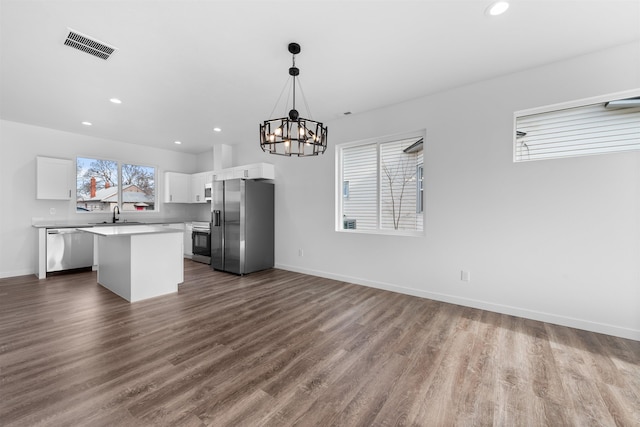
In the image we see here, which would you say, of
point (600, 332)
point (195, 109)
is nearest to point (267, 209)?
point (195, 109)

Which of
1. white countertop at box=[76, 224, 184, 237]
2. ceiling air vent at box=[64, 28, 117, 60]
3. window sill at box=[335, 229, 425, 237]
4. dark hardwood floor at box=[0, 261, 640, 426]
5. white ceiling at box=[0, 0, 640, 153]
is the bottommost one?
dark hardwood floor at box=[0, 261, 640, 426]

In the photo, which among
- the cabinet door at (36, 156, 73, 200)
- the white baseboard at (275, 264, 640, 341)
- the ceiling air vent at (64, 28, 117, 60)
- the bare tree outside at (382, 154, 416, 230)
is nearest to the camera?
the ceiling air vent at (64, 28, 117, 60)

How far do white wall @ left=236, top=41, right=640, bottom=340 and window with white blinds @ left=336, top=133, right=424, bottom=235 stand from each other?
217 millimetres

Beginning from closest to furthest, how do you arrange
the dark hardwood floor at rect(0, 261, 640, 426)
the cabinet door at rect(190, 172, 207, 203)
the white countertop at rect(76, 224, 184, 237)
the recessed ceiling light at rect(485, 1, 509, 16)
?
1. the dark hardwood floor at rect(0, 261, 640, 426)
2. the recessed ceiling light at rect(485, 1, 509, 16)
3. the white countertop at rect(76, 224, 184, 237)
4. the cabinet door at rect(190, 172, 207, 203)

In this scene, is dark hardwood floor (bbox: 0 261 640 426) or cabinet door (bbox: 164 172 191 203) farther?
cabinet door (bbox: 164 172 191 203)

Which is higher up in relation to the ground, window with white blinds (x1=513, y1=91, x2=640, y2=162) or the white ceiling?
the white ceiling

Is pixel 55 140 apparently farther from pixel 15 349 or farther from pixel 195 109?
pixel 15 349

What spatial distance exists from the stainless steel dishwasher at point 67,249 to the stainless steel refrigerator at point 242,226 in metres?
2.40

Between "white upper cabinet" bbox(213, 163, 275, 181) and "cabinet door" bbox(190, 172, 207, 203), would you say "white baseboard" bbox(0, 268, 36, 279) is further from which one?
"white upper cabinet" bbox(213, 163, 275, 181)

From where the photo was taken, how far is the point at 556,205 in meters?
2.85

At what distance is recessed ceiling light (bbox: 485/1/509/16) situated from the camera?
2035 millimetres

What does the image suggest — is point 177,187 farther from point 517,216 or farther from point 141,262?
point 517,216

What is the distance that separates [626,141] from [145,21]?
15.4 feet

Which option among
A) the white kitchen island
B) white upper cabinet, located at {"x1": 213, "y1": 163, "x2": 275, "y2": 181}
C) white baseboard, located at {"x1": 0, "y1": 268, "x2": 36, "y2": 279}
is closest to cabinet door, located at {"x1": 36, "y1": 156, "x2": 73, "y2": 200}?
white baseboard, located at {"x1": 0, "y1": 268, "x2": 36, "y2": 279}
